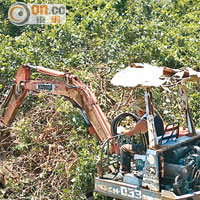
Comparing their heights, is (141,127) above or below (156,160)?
above

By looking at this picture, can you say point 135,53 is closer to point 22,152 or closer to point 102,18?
point 102,18

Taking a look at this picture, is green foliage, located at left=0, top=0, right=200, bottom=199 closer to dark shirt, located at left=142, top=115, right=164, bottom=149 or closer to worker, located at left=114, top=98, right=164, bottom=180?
worker, located at left=114, top=98, right=164, bottom=180

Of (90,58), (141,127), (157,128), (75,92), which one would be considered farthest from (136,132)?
(90,58)

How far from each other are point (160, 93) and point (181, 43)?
285 centimetres

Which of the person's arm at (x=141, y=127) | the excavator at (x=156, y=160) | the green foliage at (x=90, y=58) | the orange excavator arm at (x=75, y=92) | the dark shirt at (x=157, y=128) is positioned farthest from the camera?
the green foliage at (x=90, y=58)

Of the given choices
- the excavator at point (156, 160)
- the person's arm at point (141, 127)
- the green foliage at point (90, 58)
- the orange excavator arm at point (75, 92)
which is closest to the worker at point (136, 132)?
the person's arm at point (141, 127)

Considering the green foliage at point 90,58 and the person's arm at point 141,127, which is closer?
the person's arm at point 141,127

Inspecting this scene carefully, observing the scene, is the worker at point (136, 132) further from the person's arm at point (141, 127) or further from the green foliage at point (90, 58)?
the green foliage at point (90, 58)

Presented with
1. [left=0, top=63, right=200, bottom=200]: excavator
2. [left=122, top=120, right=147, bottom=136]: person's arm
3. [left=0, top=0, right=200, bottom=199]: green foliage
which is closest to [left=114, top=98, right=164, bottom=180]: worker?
[left=122, top=120, right=147, bottom=136]: person's arm

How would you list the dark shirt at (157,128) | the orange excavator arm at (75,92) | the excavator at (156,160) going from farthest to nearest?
the orange excavator arm at (75,92) → the dark shirt at (157,128) → the excavator at (156,160)

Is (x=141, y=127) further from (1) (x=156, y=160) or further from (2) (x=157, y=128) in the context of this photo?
(1) (x=156, y=160)

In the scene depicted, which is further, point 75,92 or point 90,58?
point 90,58

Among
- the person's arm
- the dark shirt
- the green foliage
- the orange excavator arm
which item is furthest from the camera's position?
the green foliage

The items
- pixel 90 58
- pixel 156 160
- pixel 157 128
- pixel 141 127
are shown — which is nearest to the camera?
pixel 156 160
